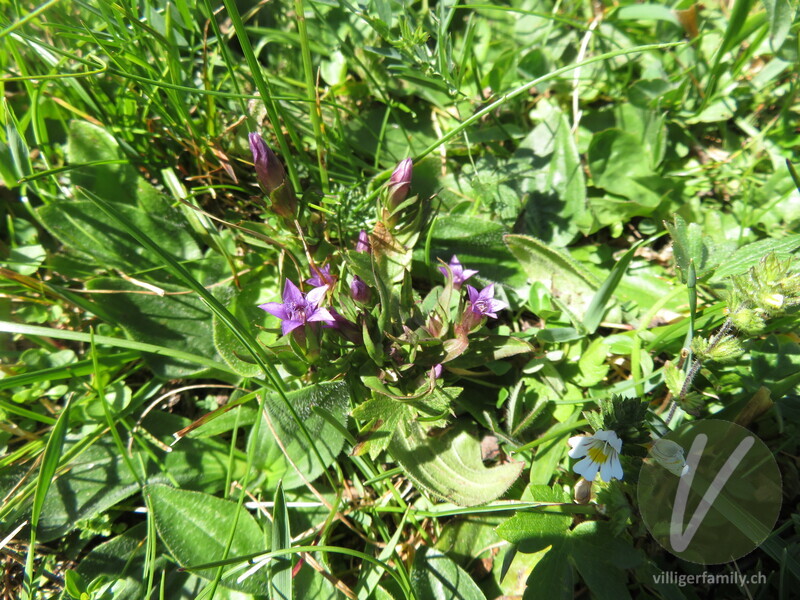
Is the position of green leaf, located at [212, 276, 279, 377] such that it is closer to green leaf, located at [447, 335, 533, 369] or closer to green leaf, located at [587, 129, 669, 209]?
green leaf, located at [447, 335, 533, 369]

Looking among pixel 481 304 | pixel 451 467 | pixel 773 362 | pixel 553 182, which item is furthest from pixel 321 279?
pixel 773 362

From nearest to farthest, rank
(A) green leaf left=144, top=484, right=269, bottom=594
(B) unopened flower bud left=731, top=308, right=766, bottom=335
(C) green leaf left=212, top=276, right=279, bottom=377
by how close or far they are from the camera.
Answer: (B) unopened flower bud left=731, top=308, right=766, bottom=335, (A) green leaf left=144, top=484, right=269, bottom=594, (C) green leaf left=212, top=276, right=279, bottom=377

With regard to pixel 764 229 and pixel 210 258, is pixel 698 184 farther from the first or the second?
pixel 210 258

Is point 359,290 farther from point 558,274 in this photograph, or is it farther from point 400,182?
point 558,274

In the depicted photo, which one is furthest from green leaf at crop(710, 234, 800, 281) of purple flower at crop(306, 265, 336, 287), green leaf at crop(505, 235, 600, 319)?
purple flower at crop(306, 265, 336, 287)

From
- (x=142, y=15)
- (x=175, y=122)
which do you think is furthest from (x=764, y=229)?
(x=142, y=15)

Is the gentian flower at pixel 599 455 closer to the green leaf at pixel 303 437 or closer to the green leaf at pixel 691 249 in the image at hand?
the green leaf at pixel 691 249

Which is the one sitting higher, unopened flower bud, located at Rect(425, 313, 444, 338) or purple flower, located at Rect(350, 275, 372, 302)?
purple flower, located at Rect(350, 275, 372, 302)

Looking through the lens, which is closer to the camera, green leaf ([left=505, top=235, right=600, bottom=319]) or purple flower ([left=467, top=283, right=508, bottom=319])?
purple flower ([left=467, top=283, right=508, bottom=319])

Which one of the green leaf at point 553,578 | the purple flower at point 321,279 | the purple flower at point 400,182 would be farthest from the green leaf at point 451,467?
the purple flower at point 400,182
